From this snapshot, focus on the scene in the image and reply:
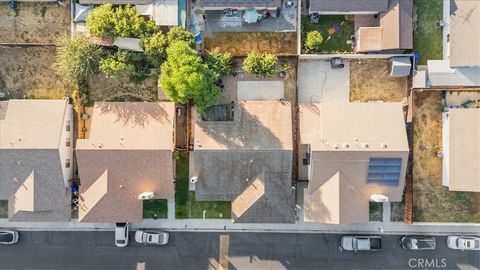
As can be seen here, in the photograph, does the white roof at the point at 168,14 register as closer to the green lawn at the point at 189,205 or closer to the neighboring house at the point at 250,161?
the neighboring house at the point at 250,161

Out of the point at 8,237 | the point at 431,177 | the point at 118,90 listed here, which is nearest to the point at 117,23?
the point at 118,90

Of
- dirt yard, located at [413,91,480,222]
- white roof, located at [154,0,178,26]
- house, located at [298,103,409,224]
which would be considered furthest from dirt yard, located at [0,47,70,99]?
dirt yard, located at [413,91,480,222]

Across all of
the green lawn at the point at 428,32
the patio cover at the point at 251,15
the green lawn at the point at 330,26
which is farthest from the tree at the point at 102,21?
the green lawn at the point at 428,32

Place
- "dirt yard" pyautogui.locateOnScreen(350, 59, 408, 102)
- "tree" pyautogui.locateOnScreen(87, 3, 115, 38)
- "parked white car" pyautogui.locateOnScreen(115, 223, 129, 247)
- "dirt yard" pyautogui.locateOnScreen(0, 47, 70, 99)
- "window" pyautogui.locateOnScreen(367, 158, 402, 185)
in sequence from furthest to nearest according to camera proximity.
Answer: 1. "dirt yard" pyautogui.locateOnScreen(0, 47, 70, 99)
2. "parked white car" pyautogui.locateOnScreen(115, 223, 129, 247)
3. "dirt yard" pyautogui.locateOnScreen(350, 59, 408, 102)
4. "window" pyautogui.locateOnScreen(367, 158, 402, 185)
5. "tree" pyautogui.locateOnScreen(87, 3, 115, 38)

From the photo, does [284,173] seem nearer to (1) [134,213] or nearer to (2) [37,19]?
(1) [134,213]

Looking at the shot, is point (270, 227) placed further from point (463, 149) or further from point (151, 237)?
point (463, 149)

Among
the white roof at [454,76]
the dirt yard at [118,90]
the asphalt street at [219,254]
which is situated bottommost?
the asphalt street at [219,254]

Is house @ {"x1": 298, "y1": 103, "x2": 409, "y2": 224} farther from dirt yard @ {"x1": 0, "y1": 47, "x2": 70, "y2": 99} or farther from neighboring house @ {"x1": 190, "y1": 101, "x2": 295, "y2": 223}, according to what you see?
dirt yard @ {"x1": 0, "y1": 47, "x2": 70, "y2": 99}
